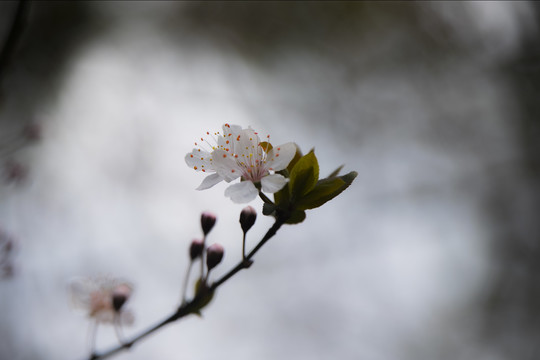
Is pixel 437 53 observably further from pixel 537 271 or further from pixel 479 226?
pixel 537 271

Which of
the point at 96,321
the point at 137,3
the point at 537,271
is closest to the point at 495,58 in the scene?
the point at 537,271

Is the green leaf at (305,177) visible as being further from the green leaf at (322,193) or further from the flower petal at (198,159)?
the flower petal at (198,159)

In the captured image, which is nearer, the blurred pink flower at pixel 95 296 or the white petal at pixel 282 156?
the white petal at pixel 282 156

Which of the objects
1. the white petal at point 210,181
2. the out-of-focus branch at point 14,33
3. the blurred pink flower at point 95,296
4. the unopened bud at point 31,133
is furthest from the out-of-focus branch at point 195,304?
the unopened bud at point 31,133

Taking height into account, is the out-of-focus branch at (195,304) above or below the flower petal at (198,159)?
below

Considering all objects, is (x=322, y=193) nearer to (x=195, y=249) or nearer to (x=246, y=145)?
(x=246, y=145)

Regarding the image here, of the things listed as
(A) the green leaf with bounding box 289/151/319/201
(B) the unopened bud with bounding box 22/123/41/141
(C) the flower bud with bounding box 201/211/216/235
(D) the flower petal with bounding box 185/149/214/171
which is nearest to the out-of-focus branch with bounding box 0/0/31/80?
(D) the flower petal with bounding box 185/149/214/171

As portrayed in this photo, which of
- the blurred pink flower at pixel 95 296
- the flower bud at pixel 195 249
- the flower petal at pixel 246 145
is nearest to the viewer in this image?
the flower petal at pixel 246 145
